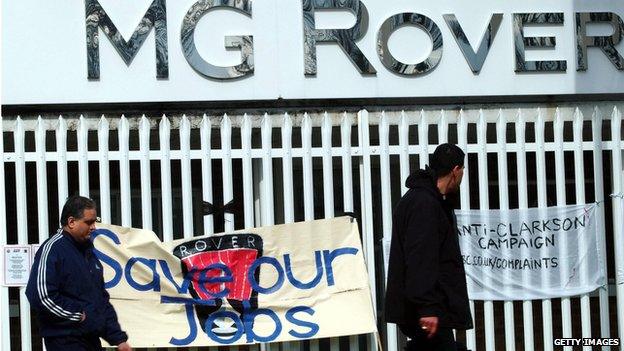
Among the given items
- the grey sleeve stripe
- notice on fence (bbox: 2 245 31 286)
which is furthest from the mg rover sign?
the grey sleeve stripe

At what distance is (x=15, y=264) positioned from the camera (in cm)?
857

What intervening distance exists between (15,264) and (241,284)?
5.47 feet

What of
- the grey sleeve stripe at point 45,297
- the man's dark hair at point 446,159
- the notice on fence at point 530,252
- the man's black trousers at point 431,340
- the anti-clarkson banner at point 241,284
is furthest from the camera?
the notice on fence at point 530,252

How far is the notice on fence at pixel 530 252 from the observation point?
8977 millimetres

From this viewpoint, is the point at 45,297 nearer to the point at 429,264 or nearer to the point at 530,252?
the point at 429,264

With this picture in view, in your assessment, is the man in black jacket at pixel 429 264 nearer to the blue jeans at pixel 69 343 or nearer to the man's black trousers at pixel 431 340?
the man's black trousers at pixel 431 340

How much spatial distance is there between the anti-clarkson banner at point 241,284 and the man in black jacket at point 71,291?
1577mm

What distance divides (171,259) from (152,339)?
59 cm

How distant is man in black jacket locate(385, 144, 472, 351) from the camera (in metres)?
6.12

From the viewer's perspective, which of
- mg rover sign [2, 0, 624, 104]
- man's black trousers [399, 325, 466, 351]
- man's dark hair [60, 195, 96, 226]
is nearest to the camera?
man's black trousers [399, 325, 466, 351]

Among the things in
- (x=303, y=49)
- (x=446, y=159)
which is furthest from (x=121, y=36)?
(x=446, y=159)

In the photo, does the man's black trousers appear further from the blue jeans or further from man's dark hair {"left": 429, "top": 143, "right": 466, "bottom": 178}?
the blue jeans

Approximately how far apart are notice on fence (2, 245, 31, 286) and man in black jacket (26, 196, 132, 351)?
182cm

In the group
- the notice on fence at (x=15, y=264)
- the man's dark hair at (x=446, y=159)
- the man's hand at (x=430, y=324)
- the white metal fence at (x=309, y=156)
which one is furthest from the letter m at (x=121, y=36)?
the man's hand at (x=430, y=324)
